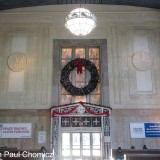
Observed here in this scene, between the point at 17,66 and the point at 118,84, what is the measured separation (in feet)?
14.8

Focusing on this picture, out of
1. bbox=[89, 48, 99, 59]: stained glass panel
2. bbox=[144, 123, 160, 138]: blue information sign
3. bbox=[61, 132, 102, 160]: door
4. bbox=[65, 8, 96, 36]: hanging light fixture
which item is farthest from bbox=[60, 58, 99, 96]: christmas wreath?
bbox=[65, 8, 96, 36]: hanging light fixture

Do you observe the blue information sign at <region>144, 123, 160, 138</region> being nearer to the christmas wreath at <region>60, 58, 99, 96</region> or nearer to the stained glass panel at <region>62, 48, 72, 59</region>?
the christmas wreath at <region>60, 58, 99, 96</region>

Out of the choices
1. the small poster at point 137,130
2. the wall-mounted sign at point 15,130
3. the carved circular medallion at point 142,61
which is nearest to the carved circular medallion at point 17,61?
the wall-mounted sign at point 15,130

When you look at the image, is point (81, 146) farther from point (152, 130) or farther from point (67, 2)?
point (67, 2)

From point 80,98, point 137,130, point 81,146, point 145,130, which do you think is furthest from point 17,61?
point 145,130

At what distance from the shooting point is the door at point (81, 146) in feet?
32.1

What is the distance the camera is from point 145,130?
10078 millimetres

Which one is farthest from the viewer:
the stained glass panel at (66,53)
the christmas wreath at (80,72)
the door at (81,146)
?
the stained glass panel at (66,53)

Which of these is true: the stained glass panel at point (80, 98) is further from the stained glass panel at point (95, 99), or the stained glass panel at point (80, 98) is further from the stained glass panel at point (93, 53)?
the stained glass panel at point (93, 53)

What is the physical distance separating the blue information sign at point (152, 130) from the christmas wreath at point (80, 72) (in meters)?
2.75

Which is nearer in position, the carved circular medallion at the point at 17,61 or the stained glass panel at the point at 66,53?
the carved circular medallion at the point at 17,61

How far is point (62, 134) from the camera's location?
998cm

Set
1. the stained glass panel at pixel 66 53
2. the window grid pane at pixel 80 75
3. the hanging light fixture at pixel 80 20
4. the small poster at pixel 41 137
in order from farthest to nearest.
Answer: the stained glass panel at pixel 66 53
the window grid pane at pixel 80 75
the small poster at pixel 41 137
the hanging light fixture at pixel 80 20

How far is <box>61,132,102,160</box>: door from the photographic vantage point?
9.78 meters
